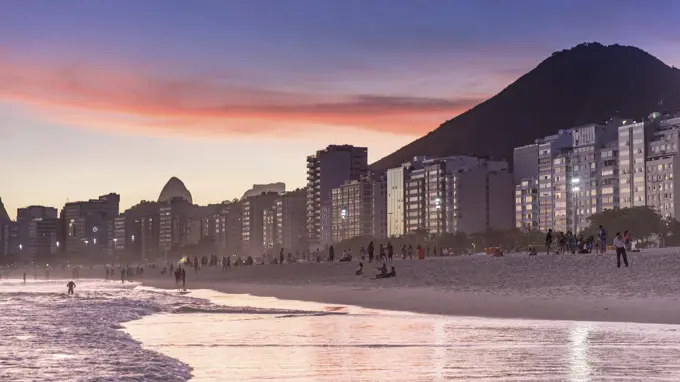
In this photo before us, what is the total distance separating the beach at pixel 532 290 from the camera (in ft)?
103

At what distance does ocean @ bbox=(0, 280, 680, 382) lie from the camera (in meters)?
16.9

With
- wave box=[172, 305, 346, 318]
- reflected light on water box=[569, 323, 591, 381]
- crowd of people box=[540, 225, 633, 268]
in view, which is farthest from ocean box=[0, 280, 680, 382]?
crowd of people box=[540, 225, 633, 268]

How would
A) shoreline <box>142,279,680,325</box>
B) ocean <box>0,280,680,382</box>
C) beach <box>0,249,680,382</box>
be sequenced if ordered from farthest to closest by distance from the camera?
shoreline <box>142,279,680,325</box>
beach <box>0,249,680,382</box>
ocean <box>0,280,680,382</box>

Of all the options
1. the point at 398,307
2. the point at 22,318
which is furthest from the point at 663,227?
the point at 22,318

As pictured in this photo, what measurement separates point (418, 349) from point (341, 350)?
1.76 meters

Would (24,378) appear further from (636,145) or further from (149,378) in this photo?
(636,145)

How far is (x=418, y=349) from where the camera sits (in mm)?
20906

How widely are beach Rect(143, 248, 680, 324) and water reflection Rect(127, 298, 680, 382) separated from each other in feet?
11.6

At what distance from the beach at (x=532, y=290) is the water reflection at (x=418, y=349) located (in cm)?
353

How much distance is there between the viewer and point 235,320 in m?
33.2

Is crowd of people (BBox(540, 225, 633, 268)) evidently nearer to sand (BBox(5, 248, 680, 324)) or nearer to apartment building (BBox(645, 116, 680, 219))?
sand (BBox(5, 248, 680, 324))

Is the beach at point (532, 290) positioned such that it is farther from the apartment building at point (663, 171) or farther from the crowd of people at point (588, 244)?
the apartment building at point (663, 171)

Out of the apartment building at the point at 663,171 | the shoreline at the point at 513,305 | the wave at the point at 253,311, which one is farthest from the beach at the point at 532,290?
the apartment building at the point at 663,171

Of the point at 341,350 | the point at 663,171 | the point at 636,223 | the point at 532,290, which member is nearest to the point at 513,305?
the point at 532,290
